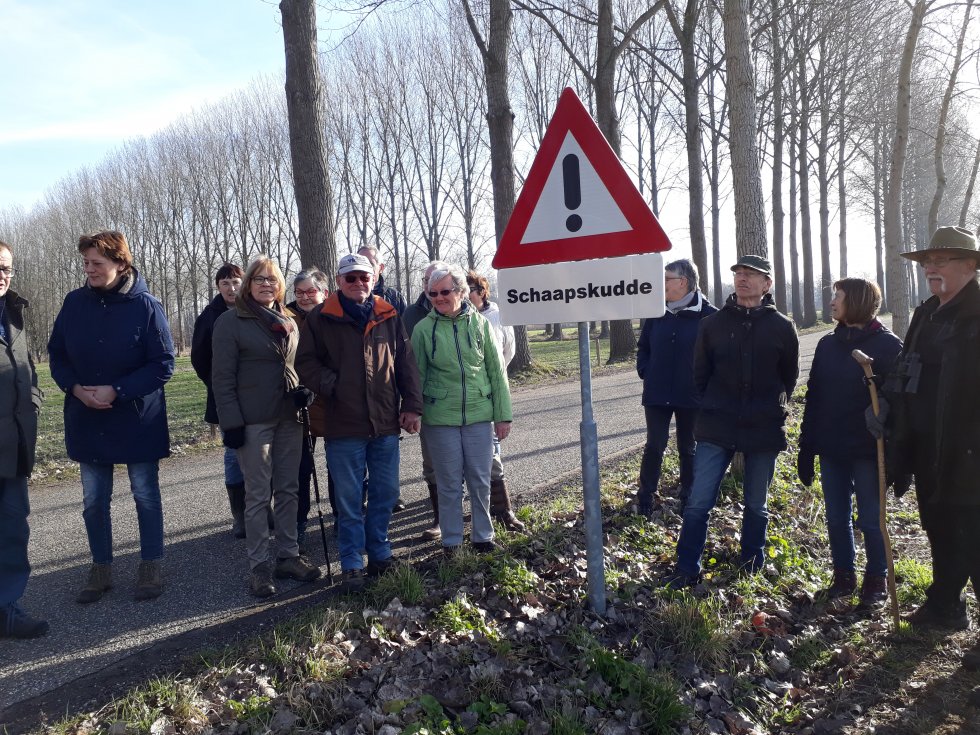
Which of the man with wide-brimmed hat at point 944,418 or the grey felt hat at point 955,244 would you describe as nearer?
the man with wide-brimmed hat at point 944,418

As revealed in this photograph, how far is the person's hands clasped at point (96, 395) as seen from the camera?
431 centimetres

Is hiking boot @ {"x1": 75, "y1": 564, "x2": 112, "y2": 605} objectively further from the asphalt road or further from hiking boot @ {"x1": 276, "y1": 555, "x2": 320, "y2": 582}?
hiking boot @ {"x1": 276, "y1": 555, "x2": 320, "y2": 582}

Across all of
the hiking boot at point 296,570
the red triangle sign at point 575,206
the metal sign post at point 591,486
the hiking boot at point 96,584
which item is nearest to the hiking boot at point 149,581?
the hiking boot at point 96,584

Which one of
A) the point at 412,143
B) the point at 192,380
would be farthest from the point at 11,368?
the point at 412,143

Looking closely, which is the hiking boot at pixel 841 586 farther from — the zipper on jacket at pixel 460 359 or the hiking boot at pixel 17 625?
the hiking boot at pixel 17 625

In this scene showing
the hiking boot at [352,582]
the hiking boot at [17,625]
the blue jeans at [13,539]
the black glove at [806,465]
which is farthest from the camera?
the black glove at [806,465]

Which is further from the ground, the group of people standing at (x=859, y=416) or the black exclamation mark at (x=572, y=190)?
the black exclamation mark at (x=572, y=190)

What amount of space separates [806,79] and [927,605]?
2105 centimetres

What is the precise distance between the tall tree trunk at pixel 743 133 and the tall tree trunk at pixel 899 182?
12.3 feet

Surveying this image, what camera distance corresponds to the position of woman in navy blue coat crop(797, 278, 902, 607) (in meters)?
4.42

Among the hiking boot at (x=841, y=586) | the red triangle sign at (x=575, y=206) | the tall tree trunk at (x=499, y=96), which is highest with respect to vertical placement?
the tall tree trunk at (x=499, y=96)

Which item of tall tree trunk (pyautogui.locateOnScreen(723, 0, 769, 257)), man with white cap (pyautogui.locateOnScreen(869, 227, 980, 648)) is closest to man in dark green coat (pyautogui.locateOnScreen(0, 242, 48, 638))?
man with white cap (pyautogui.locateOnScreen(869, 227, 980, 648))

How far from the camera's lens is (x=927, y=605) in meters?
4.13

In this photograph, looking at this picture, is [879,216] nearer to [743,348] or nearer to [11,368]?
[743,348]
